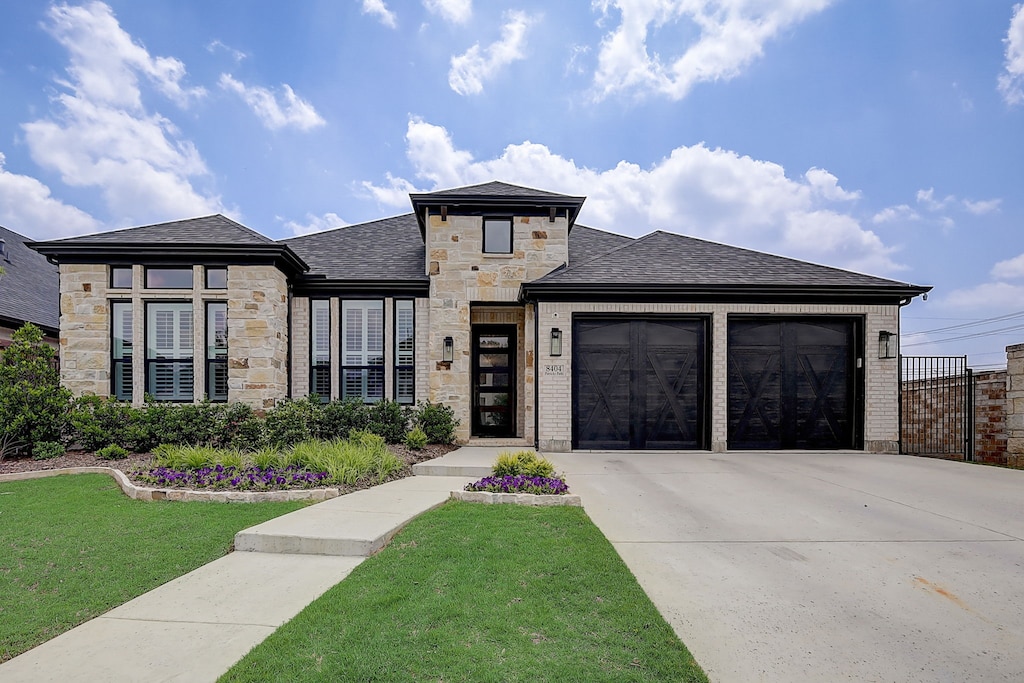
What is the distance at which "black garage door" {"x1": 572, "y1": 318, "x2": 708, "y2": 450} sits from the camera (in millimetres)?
9969

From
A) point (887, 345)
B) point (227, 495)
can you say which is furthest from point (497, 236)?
point (887, 345)

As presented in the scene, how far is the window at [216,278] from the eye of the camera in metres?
9.48

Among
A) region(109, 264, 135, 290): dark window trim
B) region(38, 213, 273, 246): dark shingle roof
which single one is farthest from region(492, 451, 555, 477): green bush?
region(109, 264, 135, 290): dark window trim

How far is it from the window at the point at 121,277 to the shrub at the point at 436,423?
6.27 meters

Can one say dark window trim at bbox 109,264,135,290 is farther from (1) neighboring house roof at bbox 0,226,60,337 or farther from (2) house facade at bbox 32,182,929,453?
(1) neighboring house roof at bbox 0,226,60,337

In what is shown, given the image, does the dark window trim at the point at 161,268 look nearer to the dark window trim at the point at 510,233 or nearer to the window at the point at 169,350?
the window at the point at 169,350

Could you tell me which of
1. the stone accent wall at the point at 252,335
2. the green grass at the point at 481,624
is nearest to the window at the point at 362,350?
the stone accent wall at the point at 252,335

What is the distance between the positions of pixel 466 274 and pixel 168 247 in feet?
19.0

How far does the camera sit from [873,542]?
4289 mm

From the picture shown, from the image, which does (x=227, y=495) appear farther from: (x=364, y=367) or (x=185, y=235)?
(x=185, y=235)

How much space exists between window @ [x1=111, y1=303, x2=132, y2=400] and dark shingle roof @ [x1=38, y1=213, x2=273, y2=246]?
127cm

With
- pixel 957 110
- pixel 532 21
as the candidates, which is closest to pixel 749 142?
pixel 957 110

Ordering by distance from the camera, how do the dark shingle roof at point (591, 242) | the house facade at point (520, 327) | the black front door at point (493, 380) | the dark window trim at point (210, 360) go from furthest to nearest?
the dark shingle roof at point (591, 242), the black front door at point (493, 380), the dark window trim at point (210, 360), the house facade at point (520, 327)

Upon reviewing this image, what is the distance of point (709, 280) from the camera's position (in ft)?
A: 32.4
